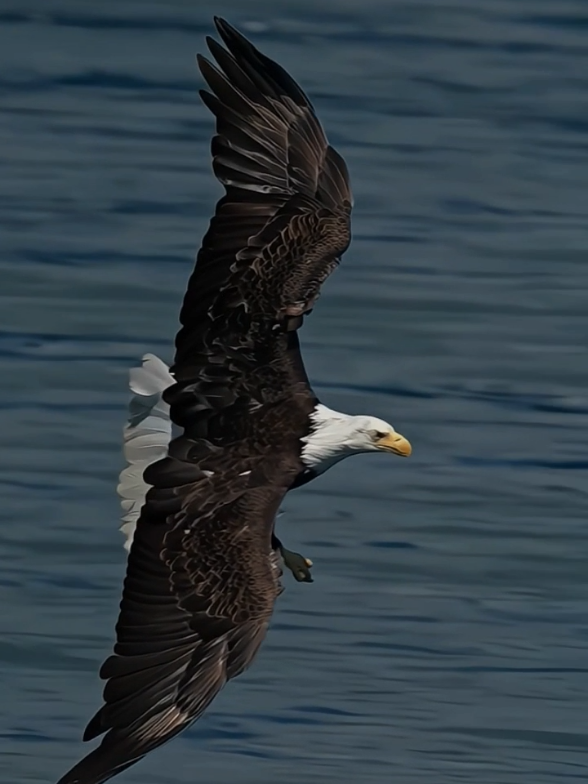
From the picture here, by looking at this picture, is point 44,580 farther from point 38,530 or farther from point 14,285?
point 14,285

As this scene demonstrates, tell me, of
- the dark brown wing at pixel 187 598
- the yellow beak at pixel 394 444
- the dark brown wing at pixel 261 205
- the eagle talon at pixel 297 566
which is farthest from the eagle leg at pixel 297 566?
the dark brown wing at pixel 261 205

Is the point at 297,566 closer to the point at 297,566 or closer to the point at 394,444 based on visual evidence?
the point at 297,566

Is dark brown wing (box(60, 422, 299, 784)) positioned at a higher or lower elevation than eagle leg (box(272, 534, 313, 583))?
higher

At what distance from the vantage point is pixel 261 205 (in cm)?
902

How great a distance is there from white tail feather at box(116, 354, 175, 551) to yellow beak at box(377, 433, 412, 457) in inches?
28.4

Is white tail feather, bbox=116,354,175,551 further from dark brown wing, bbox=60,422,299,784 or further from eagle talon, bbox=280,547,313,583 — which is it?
eagle talon, bbox=280,547,313,583

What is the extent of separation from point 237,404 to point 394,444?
27.2 inches

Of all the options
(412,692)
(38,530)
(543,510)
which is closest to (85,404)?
(38,530)

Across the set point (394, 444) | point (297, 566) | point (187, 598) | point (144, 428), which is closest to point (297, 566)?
point (297, 566)

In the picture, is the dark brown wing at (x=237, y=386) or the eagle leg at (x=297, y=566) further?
the eagle leg at (x=297, y=566)

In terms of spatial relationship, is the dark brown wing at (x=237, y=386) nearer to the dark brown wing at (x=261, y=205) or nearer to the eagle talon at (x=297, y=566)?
the dark brown wing at (x=261, y=205)

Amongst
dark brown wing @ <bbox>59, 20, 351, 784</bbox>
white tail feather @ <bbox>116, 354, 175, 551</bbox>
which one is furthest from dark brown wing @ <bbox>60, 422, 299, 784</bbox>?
white tail feather @ <bbox>116, 354, 175, 551</bbox>

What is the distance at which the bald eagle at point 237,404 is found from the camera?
8.33 meters

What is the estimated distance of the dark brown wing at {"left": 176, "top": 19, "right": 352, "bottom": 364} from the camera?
29.1ft
